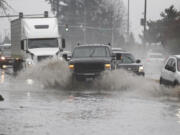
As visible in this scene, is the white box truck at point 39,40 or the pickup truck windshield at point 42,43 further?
the pickup truck windshield at point 42,43

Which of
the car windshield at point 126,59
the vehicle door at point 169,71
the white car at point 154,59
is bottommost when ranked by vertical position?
→ the white car at point 154,59

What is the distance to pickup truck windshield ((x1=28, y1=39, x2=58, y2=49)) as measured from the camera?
1430 inches

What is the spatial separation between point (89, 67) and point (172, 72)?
501 centimetres

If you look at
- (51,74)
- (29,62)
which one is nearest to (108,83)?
(51,74)

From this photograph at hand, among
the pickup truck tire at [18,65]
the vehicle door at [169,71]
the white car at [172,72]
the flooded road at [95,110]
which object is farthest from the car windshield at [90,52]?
the pickup truck tire at [18,65]

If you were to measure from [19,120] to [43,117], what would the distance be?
790 mm

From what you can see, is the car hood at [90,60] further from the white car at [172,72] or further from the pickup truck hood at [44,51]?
the pickup truck hood at [44,51]

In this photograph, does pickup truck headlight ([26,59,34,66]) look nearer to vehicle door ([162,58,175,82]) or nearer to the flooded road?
the flooded road

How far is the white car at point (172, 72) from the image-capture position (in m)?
21.3

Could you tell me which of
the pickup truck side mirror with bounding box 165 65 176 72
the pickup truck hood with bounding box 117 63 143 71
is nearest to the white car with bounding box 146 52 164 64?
the pickup truck hood with bounding box 117 63 143 71

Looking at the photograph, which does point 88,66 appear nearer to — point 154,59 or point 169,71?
point 169,71

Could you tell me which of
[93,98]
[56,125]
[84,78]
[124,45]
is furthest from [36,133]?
[124,45]

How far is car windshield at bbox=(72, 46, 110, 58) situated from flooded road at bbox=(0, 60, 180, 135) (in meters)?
1.90

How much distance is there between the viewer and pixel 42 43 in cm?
3638
